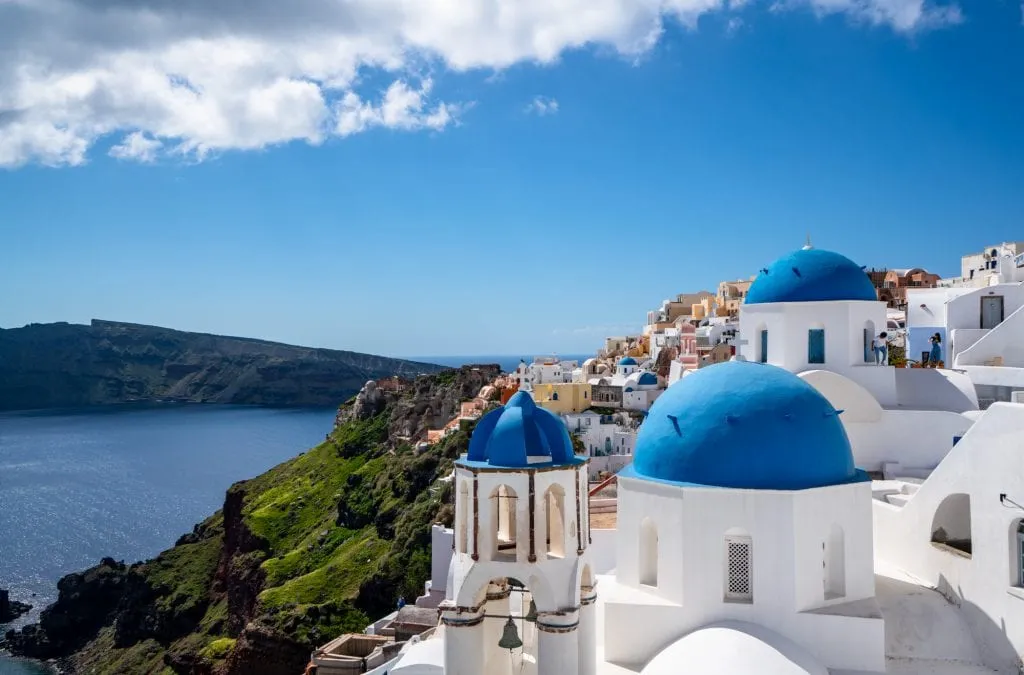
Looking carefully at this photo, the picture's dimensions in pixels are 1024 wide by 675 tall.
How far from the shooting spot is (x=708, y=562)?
1023cm

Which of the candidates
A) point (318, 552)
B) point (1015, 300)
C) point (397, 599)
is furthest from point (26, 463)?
point (1015, 300)

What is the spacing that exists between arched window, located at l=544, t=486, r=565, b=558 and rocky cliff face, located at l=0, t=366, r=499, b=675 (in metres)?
22.8

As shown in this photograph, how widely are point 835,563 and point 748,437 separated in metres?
2.01

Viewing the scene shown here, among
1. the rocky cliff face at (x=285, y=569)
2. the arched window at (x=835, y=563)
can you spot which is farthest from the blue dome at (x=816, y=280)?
the rocky cliff face at (x=285, y=569)

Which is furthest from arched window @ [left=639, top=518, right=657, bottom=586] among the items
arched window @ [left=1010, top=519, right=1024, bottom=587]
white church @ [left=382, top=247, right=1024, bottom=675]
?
arched window @ [left=1010, top=519, right=1024, bottom=587]

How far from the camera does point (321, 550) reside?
1699 inches

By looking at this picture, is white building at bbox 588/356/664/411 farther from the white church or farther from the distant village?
the white church

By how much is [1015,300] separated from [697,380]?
15.1m

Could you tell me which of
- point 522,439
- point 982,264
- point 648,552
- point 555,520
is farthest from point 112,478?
point 522,439

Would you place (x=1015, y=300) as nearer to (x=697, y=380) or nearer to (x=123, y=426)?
(x=697, y=380)

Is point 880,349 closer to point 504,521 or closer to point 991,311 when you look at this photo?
point 991,311

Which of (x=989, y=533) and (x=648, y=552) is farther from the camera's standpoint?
(x=648, y=552)

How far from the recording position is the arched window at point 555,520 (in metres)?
9.30

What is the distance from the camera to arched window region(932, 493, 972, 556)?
39.0 ft
